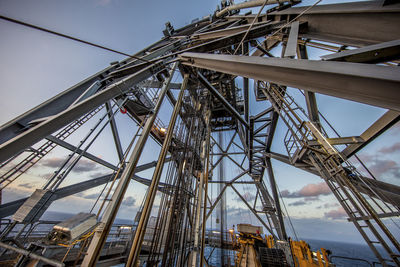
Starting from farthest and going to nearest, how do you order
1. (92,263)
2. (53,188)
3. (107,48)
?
(53,188), (107,48), (92,263)

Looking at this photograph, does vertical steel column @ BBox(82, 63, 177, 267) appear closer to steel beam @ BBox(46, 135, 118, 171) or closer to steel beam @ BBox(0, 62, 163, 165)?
steel beam @ BBox(0, 62, 163, 165)

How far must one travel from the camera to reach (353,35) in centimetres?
242

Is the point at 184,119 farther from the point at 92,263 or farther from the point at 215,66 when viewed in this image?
the point at 92,263

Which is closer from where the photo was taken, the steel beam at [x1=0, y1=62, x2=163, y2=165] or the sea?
the steel beam at [x1=0, y1=62, x2=163, y2=165]

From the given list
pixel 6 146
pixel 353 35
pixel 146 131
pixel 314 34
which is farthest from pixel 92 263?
pixel 314 34

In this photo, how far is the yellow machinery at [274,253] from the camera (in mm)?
5254

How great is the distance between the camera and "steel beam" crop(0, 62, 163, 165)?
5.90 feet

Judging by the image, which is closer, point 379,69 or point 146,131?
point 379,69

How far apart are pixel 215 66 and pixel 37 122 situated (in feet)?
10.4

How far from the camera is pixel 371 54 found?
1.22 m

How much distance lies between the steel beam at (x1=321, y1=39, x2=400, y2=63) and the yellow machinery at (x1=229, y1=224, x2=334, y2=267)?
256 inches

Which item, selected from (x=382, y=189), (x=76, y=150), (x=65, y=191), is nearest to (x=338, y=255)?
(x=382, y=189)

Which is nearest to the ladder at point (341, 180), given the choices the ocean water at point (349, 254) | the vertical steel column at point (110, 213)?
the vertical steel column at point (110, 213)

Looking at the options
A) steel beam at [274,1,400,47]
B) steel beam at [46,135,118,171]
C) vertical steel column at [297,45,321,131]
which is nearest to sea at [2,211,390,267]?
vertical steel column at [297,45,321,131]
